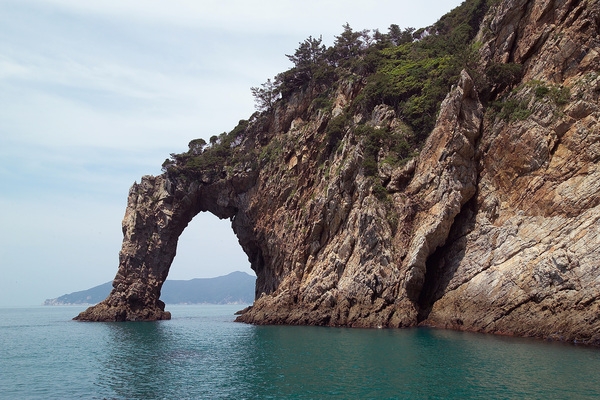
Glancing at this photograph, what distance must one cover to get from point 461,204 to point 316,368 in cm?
2324

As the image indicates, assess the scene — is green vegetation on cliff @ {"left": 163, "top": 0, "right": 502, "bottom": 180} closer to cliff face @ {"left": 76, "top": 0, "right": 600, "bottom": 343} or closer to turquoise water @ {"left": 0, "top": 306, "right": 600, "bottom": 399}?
cliff face @ {"left": 76, "top": 0, "right": 600, "bottom": 343}

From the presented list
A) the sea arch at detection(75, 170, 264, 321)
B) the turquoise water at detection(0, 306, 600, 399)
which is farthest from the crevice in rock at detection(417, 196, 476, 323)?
the sea arch at detection(75, 170, 264, 321)

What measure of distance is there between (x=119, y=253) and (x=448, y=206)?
5296 cm

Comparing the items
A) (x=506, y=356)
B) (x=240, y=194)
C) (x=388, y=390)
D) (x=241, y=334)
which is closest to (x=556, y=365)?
(x=506, y=356)

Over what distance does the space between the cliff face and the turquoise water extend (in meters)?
4.44

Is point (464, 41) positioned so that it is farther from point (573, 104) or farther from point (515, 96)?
point (573, 104)

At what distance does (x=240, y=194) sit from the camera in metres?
70.4

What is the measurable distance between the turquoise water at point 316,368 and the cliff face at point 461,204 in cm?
444

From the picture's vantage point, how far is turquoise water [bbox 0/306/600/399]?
2306 cm

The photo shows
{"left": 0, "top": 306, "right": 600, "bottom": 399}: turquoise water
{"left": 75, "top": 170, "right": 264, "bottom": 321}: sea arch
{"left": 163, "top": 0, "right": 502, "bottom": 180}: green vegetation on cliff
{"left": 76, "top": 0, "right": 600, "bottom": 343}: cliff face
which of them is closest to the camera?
{"left": 0, "top": 306, "right": 600, "bottom": 399}: turquoise water

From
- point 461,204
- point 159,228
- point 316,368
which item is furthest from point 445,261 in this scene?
point 159,228

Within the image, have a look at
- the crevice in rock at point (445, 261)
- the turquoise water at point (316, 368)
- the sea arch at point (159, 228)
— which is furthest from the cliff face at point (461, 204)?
the turquoise water at point (316, 368)

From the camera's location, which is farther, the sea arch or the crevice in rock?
the sea arch

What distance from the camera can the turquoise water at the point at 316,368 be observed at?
23062 millimetres
